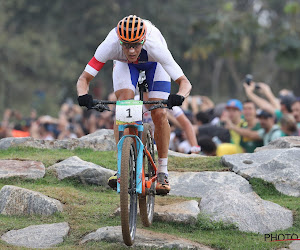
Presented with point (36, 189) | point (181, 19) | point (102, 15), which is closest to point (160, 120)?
point (36, 189)

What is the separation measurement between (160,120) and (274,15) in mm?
42845

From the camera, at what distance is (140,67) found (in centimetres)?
778

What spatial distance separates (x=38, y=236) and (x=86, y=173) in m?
2.22

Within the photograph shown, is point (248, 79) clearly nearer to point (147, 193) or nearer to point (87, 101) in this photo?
point (147, 193)

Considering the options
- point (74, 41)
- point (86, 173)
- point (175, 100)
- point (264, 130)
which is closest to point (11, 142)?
point (86, 173)

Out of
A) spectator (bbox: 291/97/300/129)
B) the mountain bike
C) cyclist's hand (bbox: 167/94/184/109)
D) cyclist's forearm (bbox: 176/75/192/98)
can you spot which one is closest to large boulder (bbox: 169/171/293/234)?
the mountain bike

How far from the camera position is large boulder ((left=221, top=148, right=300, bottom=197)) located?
904 centimetres

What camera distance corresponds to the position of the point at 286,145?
414 inches

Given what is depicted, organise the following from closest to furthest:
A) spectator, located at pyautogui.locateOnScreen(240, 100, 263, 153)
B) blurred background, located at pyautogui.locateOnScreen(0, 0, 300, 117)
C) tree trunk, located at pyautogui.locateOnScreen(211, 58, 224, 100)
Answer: spectator, located at pyautogui.locateOnScreen(240, 100, 263, 153)
blurred background, located at pyautogui.locateOnScreen(0, 0, 300, 117)
tree trunk, located at pyautogui.locateOnScreen(211, 58, 224, 100)

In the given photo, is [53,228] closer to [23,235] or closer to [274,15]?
[23,235]

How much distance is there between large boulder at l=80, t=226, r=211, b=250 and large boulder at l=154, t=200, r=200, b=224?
20.9 inches

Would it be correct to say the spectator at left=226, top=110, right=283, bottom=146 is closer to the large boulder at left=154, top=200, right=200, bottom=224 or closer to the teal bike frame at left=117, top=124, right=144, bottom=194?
the large boulder at left=154, top=200, right=200, bottom=224

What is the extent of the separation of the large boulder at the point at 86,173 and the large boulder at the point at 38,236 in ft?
6.05

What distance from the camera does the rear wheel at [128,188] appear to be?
20.4 feet
